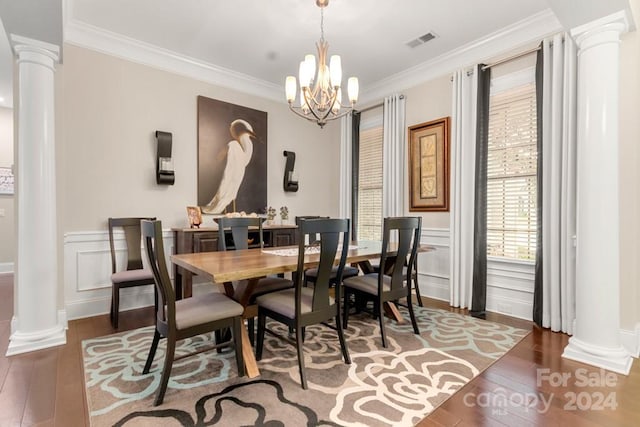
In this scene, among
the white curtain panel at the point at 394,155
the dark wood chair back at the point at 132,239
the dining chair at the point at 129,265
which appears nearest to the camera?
the dining chair at the point at 129,265

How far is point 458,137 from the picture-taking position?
148 inches

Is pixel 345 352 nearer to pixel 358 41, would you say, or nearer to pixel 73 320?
pixel 73 320

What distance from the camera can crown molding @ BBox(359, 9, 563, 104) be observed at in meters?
3.14

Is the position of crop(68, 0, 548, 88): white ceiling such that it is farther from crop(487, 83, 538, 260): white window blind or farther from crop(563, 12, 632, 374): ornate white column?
crop(563, 12, 632, 374): ornate white column

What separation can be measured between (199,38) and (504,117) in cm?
340

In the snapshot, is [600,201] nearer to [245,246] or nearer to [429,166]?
[429,166]

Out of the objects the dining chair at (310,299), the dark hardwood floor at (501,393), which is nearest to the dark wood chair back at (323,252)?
the dining chair at (310,299)

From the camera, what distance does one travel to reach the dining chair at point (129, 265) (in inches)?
121

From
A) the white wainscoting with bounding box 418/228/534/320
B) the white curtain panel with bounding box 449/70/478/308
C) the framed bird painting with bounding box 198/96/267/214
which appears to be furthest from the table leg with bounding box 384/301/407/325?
the framed bird painting with bounding box 198/96/267/214

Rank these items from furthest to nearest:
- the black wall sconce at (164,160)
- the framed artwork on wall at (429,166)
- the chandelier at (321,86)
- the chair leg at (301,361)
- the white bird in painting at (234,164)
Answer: the white bird in painting at (234,164) → the framed artwork on wall at (429,166) → the black wall sconce at (164,160) → the chandelier at (321,86) → the chair leg at (301,361)

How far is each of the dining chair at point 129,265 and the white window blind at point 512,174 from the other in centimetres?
367

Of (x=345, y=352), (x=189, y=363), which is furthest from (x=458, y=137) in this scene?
(x=189, y=363)

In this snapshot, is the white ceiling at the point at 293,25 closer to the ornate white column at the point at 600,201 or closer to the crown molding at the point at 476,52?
the crown molding at the point at 476,52

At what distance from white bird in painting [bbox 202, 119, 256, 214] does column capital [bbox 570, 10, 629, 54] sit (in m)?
3.55
